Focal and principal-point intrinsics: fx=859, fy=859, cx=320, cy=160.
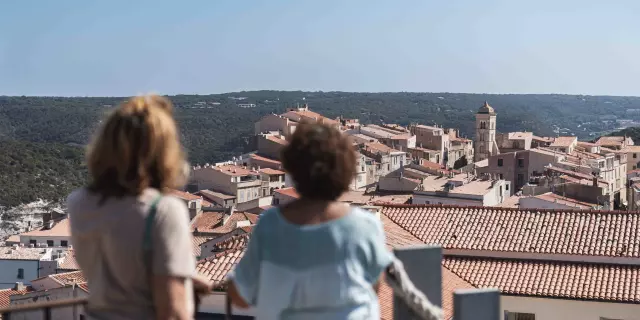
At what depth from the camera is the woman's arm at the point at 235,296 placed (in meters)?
3.20

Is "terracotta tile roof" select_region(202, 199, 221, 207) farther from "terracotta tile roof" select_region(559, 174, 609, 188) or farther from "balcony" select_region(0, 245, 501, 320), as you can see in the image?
"balcony" select_region(0, 245, 501, 320)

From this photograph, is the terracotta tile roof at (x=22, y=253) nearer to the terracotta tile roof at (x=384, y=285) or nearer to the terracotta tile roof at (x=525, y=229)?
the terracotta tile roof at (x=525, y=229)

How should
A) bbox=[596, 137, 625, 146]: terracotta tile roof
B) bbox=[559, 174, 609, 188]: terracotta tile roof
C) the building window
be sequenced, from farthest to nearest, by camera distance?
bbox=[596, 137, 625, 146]: terracotta tile roof
bbox=[559, 174, 609, 188]: terracotta tile roof
the building window

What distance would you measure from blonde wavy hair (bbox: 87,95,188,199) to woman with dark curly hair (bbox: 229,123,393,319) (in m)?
0.45

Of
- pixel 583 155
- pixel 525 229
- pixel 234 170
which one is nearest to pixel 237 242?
pixel 525 229

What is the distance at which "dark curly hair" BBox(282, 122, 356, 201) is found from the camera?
10.1ft

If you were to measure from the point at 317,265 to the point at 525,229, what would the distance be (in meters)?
17.8

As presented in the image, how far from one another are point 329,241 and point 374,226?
184mm

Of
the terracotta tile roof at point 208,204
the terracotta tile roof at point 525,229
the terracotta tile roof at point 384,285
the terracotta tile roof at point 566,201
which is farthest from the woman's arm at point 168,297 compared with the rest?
the terracotta tile roof at point 208,204

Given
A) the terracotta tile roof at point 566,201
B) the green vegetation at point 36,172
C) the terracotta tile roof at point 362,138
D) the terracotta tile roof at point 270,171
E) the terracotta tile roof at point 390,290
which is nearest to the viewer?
the terracotta tile roof at point 390,290

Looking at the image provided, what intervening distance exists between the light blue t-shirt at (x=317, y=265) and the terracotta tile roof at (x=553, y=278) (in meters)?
15.0

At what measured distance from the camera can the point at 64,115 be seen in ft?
462

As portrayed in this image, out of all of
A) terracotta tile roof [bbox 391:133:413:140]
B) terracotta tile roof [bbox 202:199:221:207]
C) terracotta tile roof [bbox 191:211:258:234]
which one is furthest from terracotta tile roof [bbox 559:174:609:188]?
terracotta tile roof [bbox 391:133:413:140]

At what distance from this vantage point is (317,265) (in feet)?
9.83
